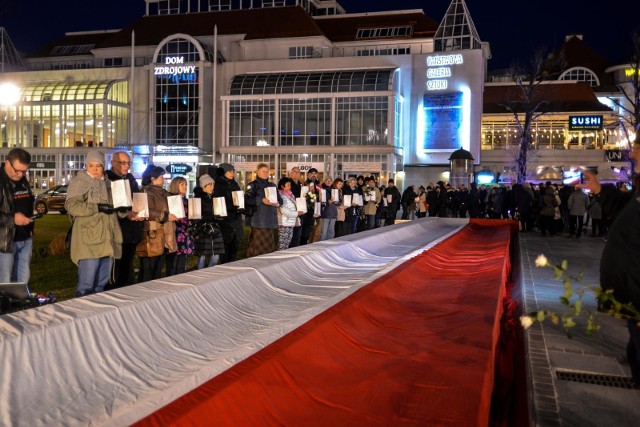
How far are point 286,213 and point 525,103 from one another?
43.2 metres

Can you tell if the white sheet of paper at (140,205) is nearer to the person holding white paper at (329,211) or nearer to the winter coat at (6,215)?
the winter coat at (6,215)

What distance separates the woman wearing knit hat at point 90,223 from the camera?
7.82 metres

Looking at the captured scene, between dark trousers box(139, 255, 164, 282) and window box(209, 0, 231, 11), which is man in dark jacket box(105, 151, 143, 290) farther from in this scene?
window box(209, 0, 231, 11)

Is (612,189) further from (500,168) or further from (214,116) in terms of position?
(500,168)

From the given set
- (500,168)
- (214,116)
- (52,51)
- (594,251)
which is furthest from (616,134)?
(52,51)

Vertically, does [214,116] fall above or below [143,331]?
above

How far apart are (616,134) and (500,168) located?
1076 centimetres

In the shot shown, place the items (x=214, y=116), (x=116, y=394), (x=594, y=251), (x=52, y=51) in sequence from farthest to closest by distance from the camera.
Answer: (x=52, y=51) → (x=214, y=116) → (x=594, y=251) → (x=116, y=394)

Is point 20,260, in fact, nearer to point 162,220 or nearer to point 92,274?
point 92,274

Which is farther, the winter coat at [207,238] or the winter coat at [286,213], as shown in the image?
the winter coat at [286,213]

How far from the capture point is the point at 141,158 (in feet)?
173

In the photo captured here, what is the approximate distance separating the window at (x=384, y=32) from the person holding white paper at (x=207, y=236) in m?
47.8

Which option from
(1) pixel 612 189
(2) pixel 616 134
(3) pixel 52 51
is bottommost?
(1) pixel 612 189

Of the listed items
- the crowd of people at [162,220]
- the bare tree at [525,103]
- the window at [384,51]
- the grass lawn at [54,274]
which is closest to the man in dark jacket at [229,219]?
the crowd of people at [162,220]
